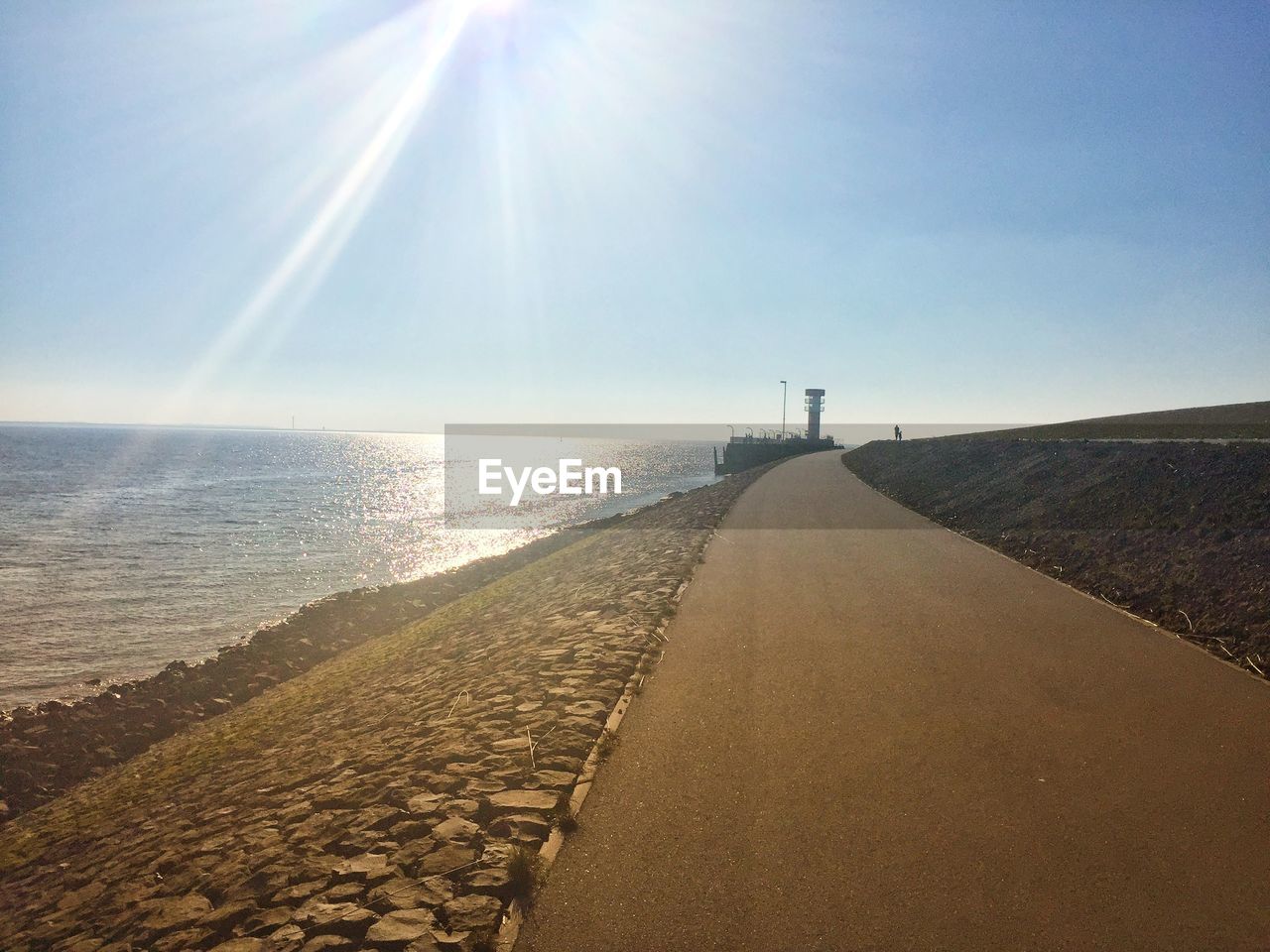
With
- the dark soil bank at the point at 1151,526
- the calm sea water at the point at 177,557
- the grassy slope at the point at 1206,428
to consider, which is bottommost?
the calm sea water at the point at 177,557

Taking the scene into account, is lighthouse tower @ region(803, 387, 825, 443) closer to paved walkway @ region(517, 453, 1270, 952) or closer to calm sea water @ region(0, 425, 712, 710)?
calm sea water @ region(0, 425, 712, 710)

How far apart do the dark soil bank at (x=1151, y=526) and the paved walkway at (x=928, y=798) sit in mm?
880

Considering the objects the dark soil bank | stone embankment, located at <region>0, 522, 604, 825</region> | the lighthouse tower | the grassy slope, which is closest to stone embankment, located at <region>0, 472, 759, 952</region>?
stone embankment, located at <region>0, 522, 604, 825</region>

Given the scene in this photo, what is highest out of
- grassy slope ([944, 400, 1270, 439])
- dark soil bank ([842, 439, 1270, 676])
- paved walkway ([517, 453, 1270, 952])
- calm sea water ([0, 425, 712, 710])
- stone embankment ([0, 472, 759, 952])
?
grassy slope ([944, 400, 1270, 439])

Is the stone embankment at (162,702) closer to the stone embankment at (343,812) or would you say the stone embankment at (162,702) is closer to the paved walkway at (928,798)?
the stone embankment at (343,812)

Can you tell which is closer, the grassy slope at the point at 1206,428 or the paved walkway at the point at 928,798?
the paved walkway at the point at 928,798

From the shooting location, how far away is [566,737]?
570cm

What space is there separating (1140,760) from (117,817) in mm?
9144

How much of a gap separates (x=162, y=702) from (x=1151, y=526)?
17337 millimetres

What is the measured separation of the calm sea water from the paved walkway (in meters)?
13.2

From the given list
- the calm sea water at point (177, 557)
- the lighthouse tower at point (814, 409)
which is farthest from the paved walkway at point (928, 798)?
the lighthouse tower at point (814, 409)

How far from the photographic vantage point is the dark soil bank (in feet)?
27.8

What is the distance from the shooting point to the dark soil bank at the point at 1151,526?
847cm

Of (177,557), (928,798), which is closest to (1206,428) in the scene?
(928,798)
